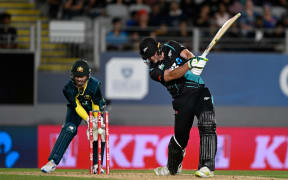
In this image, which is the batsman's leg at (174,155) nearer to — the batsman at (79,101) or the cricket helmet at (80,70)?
the batsman at (79,101)

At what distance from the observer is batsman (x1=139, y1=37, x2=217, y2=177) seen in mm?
10695

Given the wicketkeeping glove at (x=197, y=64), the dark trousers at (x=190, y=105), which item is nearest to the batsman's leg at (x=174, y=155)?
the dark trousers at (x=190, y=105)

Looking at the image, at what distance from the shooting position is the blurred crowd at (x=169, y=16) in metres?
18.3

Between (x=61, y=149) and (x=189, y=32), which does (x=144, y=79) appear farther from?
(x=61, y=149)

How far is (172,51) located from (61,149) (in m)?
2.52

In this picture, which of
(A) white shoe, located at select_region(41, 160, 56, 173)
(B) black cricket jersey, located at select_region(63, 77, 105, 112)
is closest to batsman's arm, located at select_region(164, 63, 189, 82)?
(B) black cricket jersey, located at select_region(63, 77, 105, 112)

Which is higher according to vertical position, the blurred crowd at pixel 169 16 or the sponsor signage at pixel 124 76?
the blurred crowd at pixel 169 16

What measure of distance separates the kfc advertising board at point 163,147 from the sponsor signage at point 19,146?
158 millimetres

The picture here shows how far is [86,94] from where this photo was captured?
1196 cm

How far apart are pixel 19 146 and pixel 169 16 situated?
5.19 m

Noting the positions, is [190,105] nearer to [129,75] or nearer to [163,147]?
[163,147]

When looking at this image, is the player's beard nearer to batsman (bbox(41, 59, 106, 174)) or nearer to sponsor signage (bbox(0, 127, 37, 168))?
batsman (bbox(41, 59, 106, 174))

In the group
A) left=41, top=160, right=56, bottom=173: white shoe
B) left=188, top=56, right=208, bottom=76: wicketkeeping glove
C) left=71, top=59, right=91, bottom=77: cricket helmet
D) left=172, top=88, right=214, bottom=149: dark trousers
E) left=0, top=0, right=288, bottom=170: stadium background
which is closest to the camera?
left=188, top=56, right=208, bottom=76: wicketkeeping glove

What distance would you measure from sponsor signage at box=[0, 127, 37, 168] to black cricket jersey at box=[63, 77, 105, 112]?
4.92m
